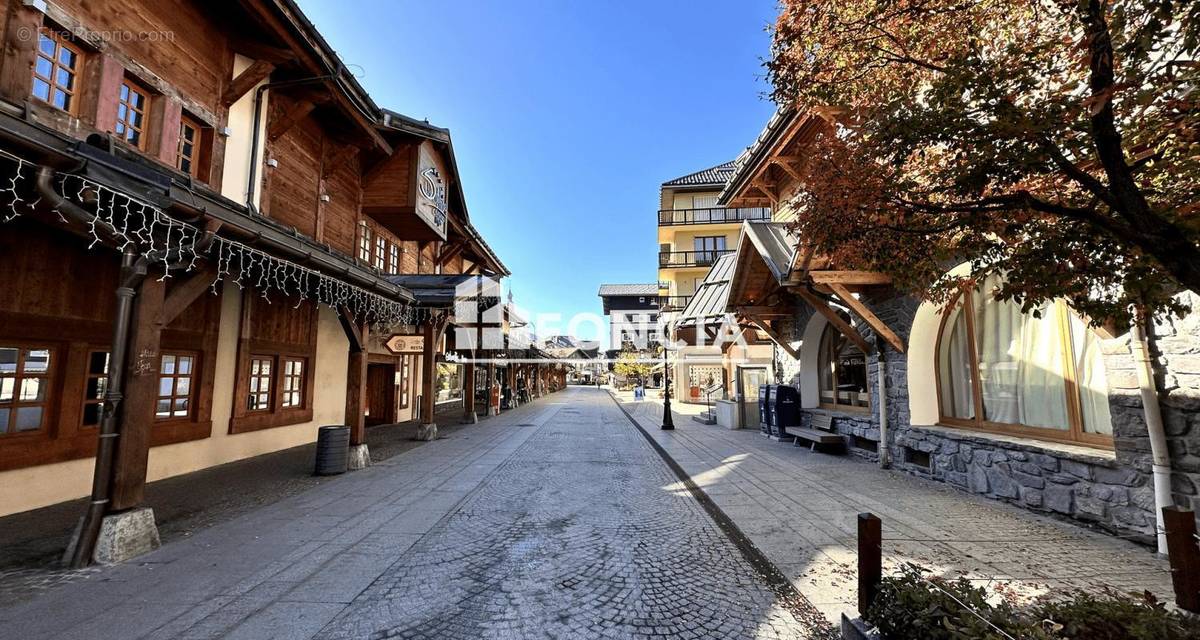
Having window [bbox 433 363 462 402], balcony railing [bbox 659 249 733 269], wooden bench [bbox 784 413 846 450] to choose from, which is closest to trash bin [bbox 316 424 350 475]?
wooden bench [bbox 784 413 846 450]

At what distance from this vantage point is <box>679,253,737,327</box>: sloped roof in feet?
39.8

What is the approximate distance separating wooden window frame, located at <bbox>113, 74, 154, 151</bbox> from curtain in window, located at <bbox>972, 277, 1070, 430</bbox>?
1162cm

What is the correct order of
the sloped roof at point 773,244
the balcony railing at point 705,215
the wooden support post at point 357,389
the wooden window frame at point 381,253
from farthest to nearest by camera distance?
the balcony railing at point 705,215 < the wooden window frame at point 381,253 < the wooden support post at point 357,389 < the sloped roof at point 773,244

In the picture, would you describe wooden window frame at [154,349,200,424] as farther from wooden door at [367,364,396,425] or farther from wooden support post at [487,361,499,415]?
wooden support post at [487,361,499,415]

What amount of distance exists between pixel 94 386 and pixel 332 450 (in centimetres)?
311

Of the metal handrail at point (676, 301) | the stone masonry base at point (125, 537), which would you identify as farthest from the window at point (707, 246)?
the stone masonry base at point (125, 537)

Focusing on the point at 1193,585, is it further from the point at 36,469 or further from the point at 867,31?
the point at 36,469

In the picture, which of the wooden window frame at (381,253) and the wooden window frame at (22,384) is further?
the wooden window frame at (381,253)

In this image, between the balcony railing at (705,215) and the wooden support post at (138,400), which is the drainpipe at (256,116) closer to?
the wooden support post at (138,400)

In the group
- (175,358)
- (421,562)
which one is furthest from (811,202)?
(175,358)

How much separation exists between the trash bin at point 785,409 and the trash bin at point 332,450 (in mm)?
9673

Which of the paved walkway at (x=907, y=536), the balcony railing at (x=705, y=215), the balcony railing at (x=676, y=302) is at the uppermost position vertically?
the balcony railing at (x=705, y=215)

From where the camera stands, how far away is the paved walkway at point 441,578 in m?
3.27

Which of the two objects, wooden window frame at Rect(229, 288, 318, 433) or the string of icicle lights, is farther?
wooden window frame at Rect(229, 288, 318, 433)
